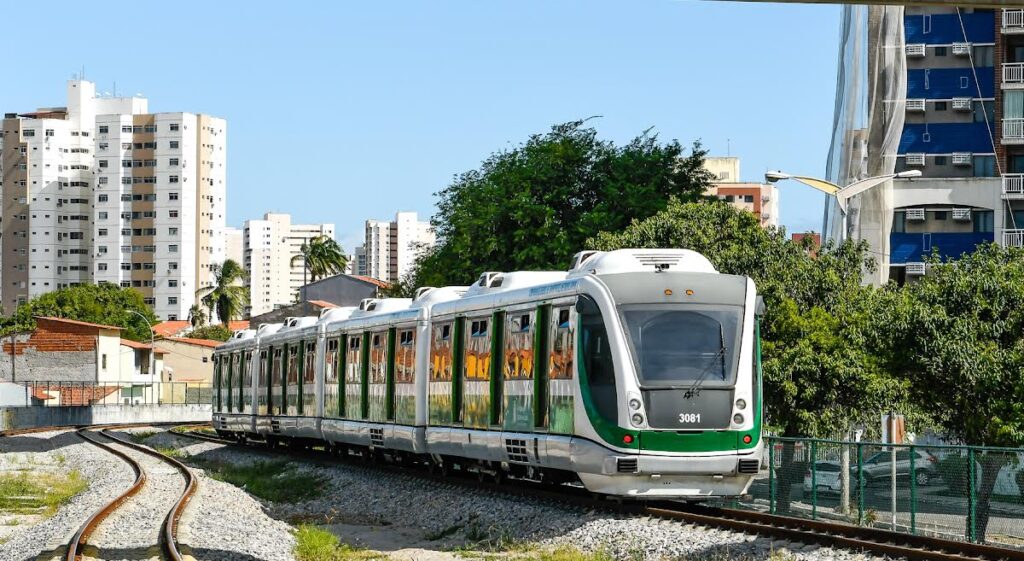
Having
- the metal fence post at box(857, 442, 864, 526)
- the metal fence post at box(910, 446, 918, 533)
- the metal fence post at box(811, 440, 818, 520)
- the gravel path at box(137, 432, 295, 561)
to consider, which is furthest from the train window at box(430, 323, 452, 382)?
the metal fence post at box(910, 446, 918, 533)

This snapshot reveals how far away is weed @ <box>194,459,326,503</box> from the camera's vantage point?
29319 millimetres

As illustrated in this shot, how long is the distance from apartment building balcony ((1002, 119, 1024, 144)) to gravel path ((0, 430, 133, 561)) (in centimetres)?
4210

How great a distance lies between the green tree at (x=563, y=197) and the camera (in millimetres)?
56844

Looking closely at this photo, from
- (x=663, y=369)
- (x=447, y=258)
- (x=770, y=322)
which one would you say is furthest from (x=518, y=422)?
(x=447, y=258)

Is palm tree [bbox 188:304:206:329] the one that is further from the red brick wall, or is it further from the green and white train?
the green and white train

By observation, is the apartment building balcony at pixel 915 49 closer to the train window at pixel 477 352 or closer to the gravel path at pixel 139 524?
the gravel path at pixel 139 524

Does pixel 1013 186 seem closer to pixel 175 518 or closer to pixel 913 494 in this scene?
pixel 913 494

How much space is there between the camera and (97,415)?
81.3m

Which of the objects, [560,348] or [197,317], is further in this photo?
[197,317]

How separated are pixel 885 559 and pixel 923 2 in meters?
5.43

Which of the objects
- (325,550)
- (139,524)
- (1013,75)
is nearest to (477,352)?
(139,524)

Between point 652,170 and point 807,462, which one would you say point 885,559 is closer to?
point 807,462

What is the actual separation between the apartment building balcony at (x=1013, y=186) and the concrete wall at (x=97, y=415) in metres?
41.6

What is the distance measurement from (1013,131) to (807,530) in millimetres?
55325
